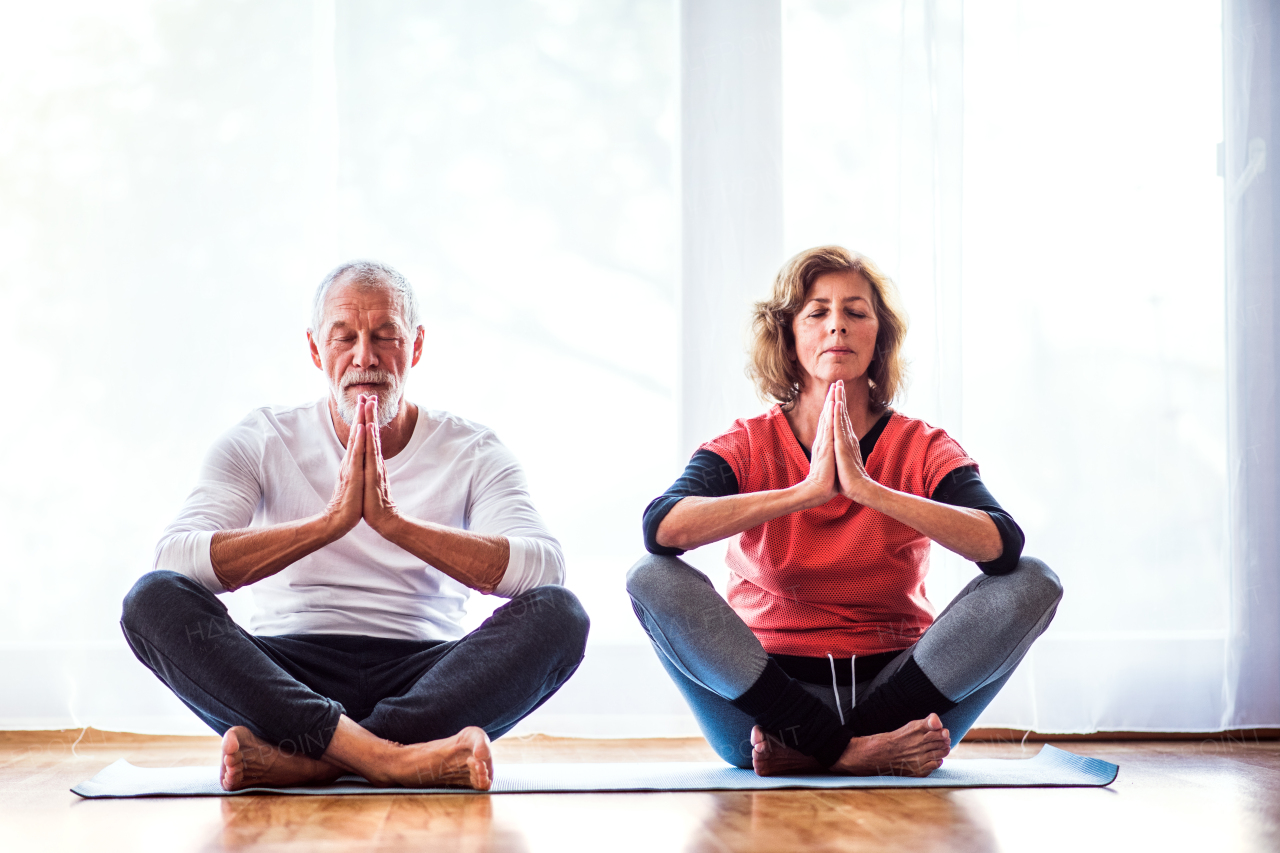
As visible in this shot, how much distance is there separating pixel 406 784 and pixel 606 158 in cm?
153

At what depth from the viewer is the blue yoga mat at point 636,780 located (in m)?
1.49

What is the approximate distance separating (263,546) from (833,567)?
92cm

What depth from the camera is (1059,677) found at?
91.2 inches

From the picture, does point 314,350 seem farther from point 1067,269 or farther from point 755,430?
point 1067,269

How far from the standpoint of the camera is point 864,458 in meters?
1.86

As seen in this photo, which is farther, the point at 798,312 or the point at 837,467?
the point at 798,312

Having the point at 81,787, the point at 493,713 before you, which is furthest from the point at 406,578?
the point at 81,787

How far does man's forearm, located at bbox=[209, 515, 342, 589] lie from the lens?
1.60 m

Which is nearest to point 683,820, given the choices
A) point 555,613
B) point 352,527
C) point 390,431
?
point 555,613

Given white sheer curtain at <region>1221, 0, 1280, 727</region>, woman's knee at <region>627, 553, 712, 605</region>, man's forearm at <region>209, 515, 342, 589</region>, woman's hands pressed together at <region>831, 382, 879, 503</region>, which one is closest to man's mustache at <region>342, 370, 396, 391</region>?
man's forearm at <region>209, 515, 342, 589</region>

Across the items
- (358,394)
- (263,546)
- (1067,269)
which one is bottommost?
(263,546)

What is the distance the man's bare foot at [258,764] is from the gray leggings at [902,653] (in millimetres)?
552

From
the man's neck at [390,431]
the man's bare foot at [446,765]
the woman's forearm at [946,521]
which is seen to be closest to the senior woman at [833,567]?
the woman's forearm at [946,521]

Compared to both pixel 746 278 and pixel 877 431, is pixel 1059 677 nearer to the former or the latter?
pixel 877 431
